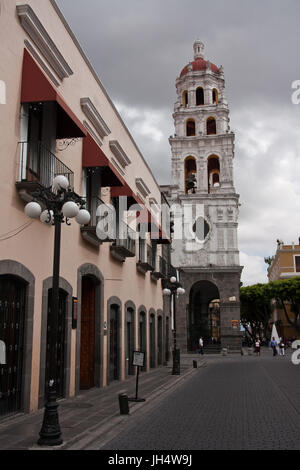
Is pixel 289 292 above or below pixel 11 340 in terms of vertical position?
above

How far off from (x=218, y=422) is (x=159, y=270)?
17.7m

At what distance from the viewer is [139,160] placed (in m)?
22.9

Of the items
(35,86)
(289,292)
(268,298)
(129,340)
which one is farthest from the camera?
(268,298)

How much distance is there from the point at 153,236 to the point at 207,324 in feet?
87.7

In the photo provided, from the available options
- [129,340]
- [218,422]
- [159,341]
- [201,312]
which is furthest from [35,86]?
[201,312]

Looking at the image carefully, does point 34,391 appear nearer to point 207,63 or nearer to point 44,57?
point 44,57

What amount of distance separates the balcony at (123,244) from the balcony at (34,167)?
5.27 m

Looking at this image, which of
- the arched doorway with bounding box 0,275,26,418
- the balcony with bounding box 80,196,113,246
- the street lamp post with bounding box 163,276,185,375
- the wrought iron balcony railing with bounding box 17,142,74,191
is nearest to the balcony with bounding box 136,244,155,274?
the street lamp post with bounding box 163,276,185,375

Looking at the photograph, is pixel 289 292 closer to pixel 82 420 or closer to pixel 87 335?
pixel 87 335

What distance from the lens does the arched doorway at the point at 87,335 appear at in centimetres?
A: 1477

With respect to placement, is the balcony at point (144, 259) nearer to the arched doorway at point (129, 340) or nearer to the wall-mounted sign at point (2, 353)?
the arched doorway at point (129, 340)

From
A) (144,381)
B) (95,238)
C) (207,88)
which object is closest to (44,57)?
(95,238)

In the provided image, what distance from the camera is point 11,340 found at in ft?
32.2

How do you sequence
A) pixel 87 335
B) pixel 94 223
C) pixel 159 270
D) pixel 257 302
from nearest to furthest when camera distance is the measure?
pixel 94 223 → pixel 87 335 → pixel 159 270 → pixel 257 302
